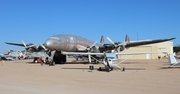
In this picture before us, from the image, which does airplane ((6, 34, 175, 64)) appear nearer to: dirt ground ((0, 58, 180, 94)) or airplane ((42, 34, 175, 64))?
airplane ((42, 34, 175, 64))

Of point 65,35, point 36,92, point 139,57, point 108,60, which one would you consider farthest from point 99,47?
point 139,57

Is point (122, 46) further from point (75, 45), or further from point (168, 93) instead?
point (168, 93)

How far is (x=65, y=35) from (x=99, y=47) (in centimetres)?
637

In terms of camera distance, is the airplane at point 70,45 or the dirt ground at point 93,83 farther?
the airplane at point 70,45

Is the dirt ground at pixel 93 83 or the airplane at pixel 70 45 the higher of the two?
the airplane at pixel 70 45

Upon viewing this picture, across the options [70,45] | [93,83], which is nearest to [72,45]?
[70,45]

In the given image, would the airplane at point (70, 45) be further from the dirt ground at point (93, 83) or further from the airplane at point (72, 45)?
the dirt ground at point (93, 83)

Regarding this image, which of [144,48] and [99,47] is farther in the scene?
[144,48]

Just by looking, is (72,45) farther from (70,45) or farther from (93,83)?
(93,83)

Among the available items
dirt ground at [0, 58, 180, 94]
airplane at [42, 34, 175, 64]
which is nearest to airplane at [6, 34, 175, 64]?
airplane at [42, 34, 175, 64]

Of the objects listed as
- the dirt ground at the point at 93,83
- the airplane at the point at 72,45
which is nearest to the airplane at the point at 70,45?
the airplane at the point at 72,45

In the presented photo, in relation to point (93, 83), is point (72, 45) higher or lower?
higher

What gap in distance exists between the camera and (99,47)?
116 ft

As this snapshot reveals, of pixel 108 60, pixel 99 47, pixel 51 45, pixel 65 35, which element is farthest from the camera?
pixel 99 47
